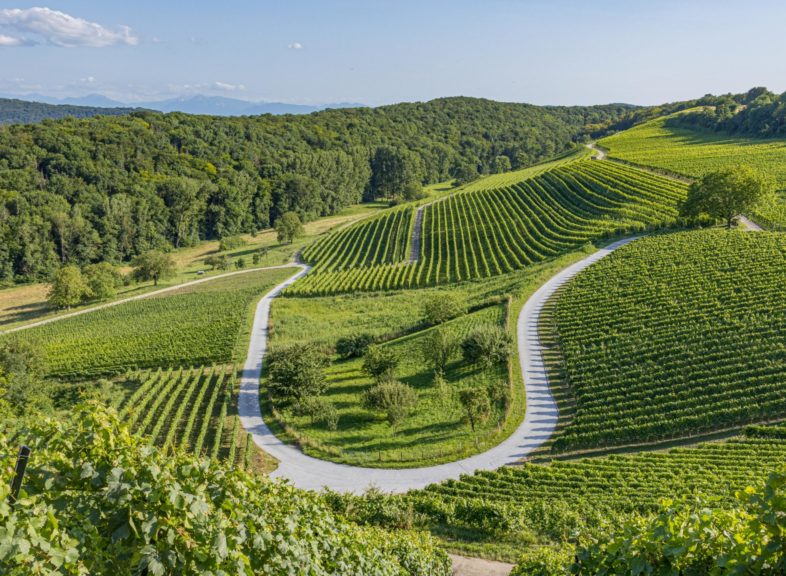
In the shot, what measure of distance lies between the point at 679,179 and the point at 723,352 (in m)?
55.4

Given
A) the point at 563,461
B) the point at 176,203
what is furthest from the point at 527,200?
the point at 176,203

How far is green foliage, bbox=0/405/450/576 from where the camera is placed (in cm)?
499

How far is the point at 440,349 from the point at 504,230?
45.5 metres

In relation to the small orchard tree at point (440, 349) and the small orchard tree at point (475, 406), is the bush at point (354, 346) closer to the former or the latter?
the small orchard tree at point (440, 349)

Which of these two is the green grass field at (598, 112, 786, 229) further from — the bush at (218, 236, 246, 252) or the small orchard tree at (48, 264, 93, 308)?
the small orchard tree at (48, 264, 93, 308)

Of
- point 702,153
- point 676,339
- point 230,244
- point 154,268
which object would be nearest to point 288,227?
point 230,244

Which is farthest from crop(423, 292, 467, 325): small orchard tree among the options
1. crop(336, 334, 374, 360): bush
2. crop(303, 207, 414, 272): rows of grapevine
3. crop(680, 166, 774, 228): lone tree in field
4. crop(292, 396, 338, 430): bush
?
crop(303, 207, 414, 272): rows of grapevine

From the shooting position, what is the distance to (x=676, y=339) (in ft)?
117

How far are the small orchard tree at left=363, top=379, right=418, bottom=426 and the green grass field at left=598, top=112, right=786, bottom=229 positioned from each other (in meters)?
48.4

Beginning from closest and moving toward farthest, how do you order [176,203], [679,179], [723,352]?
1. [723,352]
2. [679,179]
3. [176,203]

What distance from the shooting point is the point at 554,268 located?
56.2m

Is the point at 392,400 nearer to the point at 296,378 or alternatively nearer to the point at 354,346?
the point at 296,378

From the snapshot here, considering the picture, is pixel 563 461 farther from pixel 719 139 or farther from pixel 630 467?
pixel 719 139

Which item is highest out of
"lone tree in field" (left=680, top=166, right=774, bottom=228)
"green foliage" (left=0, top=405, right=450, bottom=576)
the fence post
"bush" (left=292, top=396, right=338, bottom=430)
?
"lone tree in field" (left=680, top=166, right=774, bottom=228)
